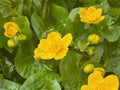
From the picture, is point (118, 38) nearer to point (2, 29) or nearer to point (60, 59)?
point (60, 59)

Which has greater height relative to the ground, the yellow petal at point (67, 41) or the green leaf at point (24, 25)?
the yellow petal at point (67, 41)

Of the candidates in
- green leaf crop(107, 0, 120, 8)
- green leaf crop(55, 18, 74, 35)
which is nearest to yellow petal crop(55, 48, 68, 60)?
green leaf crop(55, 18, 74, 35)

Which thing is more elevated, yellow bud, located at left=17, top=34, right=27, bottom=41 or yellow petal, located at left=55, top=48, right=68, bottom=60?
yellow petal, located at left=55, top=48, right=68, bottom=60

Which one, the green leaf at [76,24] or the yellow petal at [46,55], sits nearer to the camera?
the yellow petal at [46,55]

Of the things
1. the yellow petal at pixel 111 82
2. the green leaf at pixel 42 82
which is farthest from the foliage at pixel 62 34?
the yellow petal at pixel 111 82

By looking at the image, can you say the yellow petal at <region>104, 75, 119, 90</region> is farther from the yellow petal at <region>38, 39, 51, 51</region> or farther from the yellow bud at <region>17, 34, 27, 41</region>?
the yellow bud at <region>17, 34, 27, 41</region>

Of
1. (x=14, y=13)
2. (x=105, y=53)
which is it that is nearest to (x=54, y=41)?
(x=105, y=53)

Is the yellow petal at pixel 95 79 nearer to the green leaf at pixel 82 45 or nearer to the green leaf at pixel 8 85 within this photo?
the green leaf at pixel 82 45
